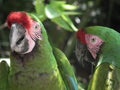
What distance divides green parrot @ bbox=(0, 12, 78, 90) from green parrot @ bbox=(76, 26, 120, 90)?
0.11 m

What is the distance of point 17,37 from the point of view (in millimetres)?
1293

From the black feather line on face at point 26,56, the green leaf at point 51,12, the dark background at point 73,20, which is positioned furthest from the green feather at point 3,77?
the dark background at point 73,20

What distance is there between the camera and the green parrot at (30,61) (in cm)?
131

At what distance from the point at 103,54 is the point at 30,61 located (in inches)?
10.4

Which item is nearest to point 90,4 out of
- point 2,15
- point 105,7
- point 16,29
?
point 105,7

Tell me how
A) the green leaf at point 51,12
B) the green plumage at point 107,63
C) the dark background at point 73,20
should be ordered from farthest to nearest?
the dark background at point 73,20, the green leaf at point 51,12, the green plumage at point 107,63

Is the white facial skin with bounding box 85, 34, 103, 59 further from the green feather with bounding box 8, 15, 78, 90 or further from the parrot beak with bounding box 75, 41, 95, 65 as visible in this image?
the green feather with bounding box 8, 15, 78, 90

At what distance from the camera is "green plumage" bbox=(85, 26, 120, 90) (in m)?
1.42

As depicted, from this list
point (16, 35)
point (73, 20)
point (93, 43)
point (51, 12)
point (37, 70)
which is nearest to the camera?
point (16, 35)

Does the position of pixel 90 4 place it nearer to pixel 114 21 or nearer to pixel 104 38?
pixel 114 21

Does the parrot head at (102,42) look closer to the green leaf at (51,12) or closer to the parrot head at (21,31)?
the parrot head at (21,31)

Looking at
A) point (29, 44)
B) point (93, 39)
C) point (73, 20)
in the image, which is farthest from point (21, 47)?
point (73, 20)

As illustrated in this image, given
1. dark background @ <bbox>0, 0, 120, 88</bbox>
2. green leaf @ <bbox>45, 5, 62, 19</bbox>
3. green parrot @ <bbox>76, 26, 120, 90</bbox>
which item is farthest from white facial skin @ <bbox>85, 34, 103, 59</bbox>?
dark background @ <bbox>0, 0, 120, 88</bbox>

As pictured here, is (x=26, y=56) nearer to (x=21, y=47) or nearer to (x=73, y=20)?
(x=21, y=47)
